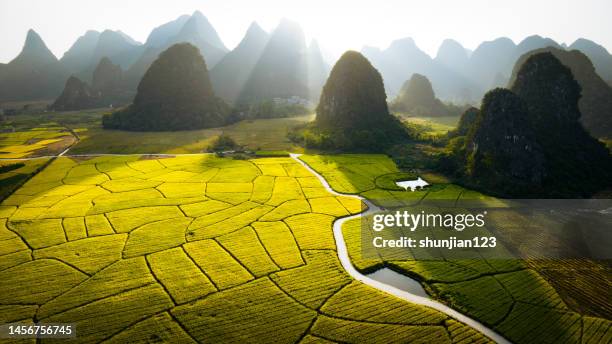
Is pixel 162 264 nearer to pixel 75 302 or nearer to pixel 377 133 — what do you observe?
pixel 75 302

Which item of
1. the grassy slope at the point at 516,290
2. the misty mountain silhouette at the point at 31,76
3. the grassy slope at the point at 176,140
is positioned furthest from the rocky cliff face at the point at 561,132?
the misty mountain silhouette at the point at 31,76

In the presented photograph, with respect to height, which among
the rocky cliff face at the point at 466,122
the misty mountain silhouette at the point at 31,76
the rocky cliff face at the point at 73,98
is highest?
the misty mountain silhouette at the point at 31,76

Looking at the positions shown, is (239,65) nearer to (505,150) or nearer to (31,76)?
(31,76)

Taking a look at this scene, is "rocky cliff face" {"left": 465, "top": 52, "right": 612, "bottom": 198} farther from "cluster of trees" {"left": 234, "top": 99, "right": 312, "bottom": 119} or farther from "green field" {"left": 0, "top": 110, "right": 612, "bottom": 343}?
"cluster of trees" {"left": 234, "top": 99, "right": 312, "bottom": 119}

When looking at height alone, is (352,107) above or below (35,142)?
above

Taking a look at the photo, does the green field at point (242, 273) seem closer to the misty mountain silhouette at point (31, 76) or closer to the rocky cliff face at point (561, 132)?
the rocky cliff face at point (561, 132)

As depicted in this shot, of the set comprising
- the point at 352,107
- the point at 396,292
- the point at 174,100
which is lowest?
the point at 396,292

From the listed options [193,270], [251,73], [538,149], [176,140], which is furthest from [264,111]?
[193,270]
